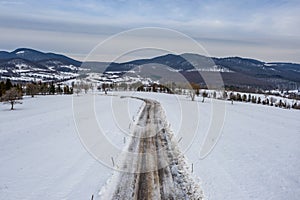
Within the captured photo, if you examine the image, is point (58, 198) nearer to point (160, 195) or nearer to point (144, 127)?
point (160, 195)

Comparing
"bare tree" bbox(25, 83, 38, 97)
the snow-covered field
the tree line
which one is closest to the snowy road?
the snow-covered field

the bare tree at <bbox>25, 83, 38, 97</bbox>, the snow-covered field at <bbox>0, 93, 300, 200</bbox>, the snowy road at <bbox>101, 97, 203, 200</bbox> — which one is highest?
the bare tree at <bbox>25, 83, 38, 97</bbox>

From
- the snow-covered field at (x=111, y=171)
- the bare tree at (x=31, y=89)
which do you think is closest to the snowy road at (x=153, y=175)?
the snow-covered field at (x=111, y=171)

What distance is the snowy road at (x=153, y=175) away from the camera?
1277 centimetres

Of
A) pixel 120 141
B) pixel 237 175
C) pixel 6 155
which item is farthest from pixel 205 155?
pixel 6 155

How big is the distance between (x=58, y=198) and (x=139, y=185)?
3896 mm

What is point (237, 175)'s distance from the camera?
16656 millimetres

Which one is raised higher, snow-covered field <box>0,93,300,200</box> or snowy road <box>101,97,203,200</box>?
snowy road <box>101,97,203,200</box>

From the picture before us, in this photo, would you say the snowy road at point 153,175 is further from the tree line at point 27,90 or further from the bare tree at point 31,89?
the bare tree at point 31,89

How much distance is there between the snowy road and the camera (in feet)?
41.9

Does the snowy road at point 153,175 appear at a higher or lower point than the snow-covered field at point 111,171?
higher

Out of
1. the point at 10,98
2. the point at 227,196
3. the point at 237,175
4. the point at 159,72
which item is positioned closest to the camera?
the point at 227,196

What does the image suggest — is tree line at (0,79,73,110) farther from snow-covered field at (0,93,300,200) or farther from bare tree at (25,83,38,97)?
snow-covered field at (0,93,300,200)

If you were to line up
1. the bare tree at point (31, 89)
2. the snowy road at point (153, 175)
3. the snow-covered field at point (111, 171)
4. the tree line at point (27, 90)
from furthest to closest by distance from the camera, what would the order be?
1. the bare tree at point (31, 89)
2. the tree line at point (27, 90)
3. the snow-covered field at point (111, 171)
4. the snowy road at point (153, 175)
